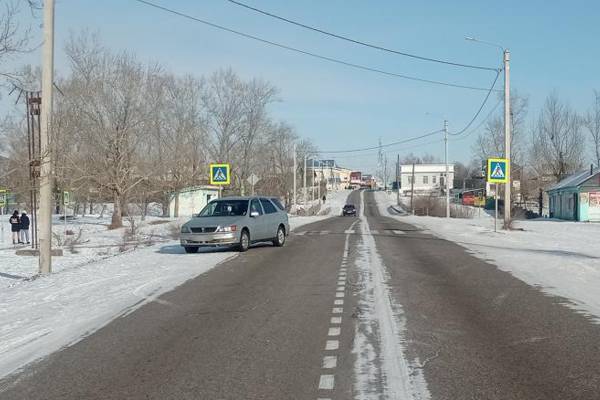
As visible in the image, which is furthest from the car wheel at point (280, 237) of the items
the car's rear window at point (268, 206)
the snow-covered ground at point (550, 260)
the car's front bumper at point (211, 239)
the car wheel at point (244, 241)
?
the snow-covered ground at point (550, 260)

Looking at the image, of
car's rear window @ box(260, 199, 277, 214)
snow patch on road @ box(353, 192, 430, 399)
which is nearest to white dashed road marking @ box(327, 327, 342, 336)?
snow patch on road @ box(353, 192, 430, 399)

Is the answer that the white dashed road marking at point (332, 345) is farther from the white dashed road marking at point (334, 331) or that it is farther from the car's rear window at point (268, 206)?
the car's rear window at point (268, 206)

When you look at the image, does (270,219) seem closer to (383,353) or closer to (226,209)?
(226,209)

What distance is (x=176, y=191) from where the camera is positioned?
164ft

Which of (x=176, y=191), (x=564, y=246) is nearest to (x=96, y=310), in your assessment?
(x=564, y=246)

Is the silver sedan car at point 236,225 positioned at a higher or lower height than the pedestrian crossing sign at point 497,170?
lower

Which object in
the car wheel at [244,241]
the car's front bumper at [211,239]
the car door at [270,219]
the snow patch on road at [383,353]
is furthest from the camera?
the car door at [270,219]

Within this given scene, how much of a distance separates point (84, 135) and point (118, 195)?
3842 mm

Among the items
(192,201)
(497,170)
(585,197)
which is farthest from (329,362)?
(192,201)

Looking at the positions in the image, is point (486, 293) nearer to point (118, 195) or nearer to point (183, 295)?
point (183, 295)

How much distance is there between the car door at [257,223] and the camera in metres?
18.8

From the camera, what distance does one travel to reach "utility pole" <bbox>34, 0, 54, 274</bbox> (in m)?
13.8

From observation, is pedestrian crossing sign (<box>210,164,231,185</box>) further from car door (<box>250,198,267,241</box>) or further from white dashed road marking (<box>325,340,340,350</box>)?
white dashed road marking (<box>325,340,340,350</box>)

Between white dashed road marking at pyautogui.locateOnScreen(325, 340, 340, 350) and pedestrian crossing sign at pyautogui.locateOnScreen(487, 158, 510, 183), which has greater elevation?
pedestrian crossing sign at pyautogui.locateOnScreen(487, 158, 510, 183)
